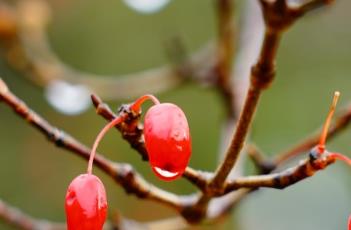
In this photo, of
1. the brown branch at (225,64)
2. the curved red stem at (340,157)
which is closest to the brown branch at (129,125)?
the curved red stem at (340,157)

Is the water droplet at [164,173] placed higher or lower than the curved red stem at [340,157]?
higher

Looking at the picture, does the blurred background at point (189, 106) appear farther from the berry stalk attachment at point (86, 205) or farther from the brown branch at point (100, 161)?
the berry stalk attachment at point (86, 205)

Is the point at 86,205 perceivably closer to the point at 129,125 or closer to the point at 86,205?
the point at 86,205

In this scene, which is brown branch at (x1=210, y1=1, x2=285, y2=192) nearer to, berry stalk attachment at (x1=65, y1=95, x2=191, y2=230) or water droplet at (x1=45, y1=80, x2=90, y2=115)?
berry stalk attachment at (x1=65, y1=95, x2=191, y2=230)

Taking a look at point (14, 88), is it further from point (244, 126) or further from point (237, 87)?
point (244, 126)

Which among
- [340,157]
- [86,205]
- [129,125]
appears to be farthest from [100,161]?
[340,157]

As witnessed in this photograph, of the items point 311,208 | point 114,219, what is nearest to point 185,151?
point 114,219

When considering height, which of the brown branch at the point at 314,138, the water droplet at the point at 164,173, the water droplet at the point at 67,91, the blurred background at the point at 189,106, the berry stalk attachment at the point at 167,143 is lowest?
the blurred background at the point at 189,106
